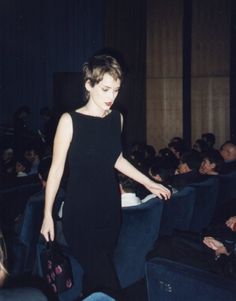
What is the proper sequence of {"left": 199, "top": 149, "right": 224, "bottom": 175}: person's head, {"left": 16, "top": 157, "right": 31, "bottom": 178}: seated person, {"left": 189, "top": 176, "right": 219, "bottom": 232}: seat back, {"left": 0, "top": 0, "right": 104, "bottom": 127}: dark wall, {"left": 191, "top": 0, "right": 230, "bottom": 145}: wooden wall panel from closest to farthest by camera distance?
{"left": 189, "top": 176, "right": 219, "bottom": 232}: seat back
{"left": 199, "top": 149, "right": 224, "bottom": 175}: person's head
{"left": 16, "top": 157, "right": 31, "bottom": 178}: seated person
{"left": 191, "top": 0, "right": 230, "bottom": 145}: wooden wall panel
{"left": 0, "top": 0, "right": 104, "bottom": 127}: dark wall

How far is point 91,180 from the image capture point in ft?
6.09

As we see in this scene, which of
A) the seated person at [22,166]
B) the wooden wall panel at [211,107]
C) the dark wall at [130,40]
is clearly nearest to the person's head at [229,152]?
the seated person at [22,166]

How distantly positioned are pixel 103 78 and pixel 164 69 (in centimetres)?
762

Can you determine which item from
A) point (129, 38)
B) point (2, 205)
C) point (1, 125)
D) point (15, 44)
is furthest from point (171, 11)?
point (2, 205)

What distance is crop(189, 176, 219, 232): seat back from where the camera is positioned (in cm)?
362

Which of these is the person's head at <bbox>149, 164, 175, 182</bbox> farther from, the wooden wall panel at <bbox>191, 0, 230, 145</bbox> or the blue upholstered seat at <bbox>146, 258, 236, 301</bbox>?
the wooden wall panel at <bbox>191, 0, 230, 145</bbox>

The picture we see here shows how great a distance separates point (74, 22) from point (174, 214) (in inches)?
287

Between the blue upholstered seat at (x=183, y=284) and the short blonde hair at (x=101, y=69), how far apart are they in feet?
2.53

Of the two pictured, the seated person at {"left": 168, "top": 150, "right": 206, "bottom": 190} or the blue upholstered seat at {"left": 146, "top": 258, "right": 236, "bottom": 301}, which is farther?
the seated person at {"left": 168, "top": 150, "right": 206, "bottom": 190}

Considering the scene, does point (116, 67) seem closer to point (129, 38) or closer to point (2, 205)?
point (2, 205)

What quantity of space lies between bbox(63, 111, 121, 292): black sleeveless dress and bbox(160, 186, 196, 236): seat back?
1334 mm

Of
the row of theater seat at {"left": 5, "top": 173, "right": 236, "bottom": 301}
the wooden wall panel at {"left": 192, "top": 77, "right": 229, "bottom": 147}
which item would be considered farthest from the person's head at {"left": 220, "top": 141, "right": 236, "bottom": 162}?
the wooden wall panel at {"left": 192, "top": 77, "right": 229, "bottom": 147}

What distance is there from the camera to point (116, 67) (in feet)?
6.09

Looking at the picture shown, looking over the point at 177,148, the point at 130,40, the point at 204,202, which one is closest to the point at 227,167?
the point at 204,202
